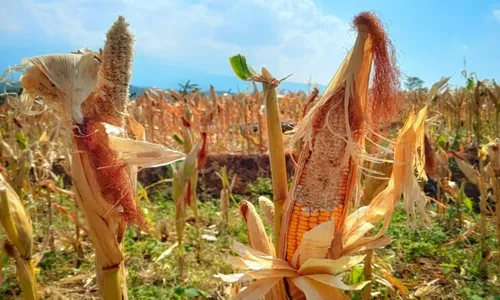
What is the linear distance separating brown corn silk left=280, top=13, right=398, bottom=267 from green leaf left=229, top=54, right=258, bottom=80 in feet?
0.47

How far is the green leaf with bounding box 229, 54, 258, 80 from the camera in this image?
2.97 feet

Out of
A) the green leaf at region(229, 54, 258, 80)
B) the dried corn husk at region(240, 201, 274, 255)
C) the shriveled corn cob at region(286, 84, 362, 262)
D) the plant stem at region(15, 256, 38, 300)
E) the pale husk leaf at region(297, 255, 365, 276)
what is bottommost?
the plant stem at region(15, 256, 38, 300)

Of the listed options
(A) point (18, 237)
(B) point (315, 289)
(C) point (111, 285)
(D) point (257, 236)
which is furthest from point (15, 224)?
(B) point (315, 289)

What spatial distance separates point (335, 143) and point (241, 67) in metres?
0.24

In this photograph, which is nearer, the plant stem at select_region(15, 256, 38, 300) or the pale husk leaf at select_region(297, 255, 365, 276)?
the pale husk leaf at select_region(297, 255, 365, 276)

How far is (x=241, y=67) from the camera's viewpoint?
91 centimetres

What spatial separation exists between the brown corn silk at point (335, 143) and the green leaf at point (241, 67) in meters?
0.14

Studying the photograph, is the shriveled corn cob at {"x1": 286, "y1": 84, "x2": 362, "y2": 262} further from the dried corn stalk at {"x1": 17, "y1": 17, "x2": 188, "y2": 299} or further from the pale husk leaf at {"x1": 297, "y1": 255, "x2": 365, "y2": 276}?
the dried corn stalk at {"x1": 17, "y1": 17, "x2": 188, "y2": 299}

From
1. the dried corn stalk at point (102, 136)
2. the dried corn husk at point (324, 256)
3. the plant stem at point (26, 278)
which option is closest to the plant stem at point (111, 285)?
the dried corn stalk at point (102, 136)

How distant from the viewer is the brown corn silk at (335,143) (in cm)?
90

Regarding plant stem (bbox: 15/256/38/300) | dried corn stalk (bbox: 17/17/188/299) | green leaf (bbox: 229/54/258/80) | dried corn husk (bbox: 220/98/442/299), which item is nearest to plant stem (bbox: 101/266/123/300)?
dried corn stalk (bbox: 17/17/188/299)

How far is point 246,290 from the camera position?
926 mm

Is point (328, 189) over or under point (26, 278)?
over

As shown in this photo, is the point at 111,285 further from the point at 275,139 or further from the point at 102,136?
the point at 275,139
